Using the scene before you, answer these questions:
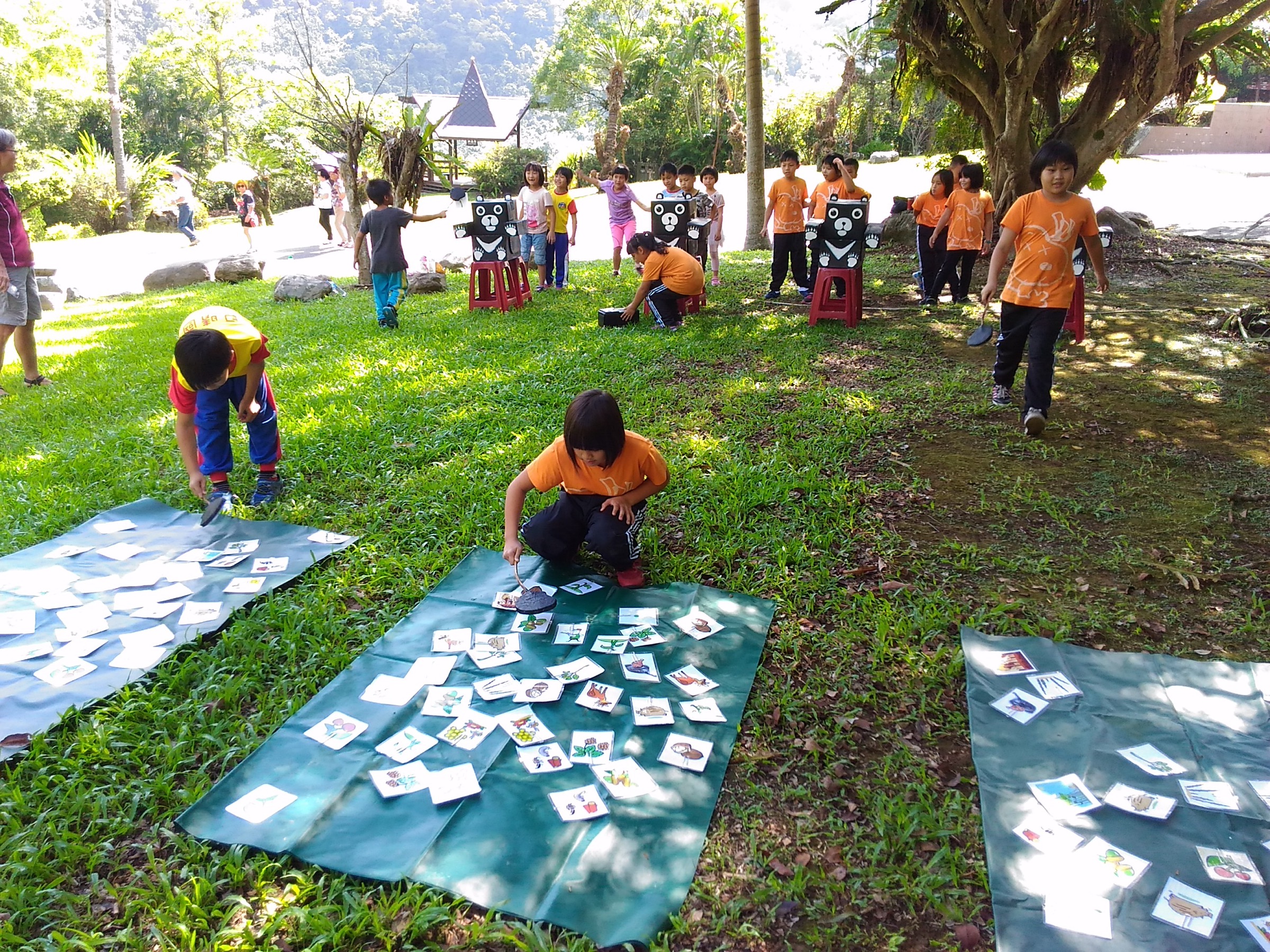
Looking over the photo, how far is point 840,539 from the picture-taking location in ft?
13.1

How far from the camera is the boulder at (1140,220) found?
12570 millimetres

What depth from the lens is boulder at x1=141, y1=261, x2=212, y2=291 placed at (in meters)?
13.3

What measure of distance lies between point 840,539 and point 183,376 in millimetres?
3318

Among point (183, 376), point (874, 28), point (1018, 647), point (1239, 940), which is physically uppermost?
point (874, 28)

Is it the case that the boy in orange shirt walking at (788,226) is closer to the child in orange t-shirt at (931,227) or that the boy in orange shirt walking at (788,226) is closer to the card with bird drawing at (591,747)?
the child in orange t-shirt at (931,227)

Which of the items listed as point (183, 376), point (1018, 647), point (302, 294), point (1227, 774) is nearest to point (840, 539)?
point (1018, 647)

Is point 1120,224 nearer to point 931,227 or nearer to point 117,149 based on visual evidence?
point 931,227

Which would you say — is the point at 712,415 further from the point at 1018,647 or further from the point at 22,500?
the point at 22,500

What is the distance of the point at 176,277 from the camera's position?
529 inches

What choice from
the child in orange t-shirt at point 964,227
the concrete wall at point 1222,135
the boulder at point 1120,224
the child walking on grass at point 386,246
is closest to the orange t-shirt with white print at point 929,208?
the child in orange t-shirt at point 964,227

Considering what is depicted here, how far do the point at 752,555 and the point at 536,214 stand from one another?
682cm

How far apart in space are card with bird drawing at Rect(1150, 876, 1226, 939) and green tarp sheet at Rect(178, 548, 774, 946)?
1.24 meters

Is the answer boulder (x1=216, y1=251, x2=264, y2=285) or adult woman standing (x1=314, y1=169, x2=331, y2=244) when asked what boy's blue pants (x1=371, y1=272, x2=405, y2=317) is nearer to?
boulder (x1=216, y1=251, x2=264, y2=285)

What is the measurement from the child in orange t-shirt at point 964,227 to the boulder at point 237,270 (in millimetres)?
10863
